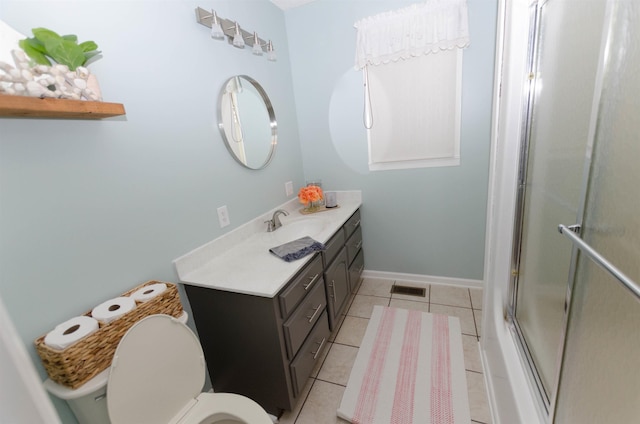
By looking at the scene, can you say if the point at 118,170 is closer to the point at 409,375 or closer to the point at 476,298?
the point at 409,375

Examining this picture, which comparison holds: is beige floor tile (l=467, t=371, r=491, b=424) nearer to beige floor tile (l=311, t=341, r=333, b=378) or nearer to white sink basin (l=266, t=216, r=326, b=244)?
beige floor tile (l=311, t=341, r=333, b=378)

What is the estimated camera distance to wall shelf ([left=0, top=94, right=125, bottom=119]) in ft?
2.40

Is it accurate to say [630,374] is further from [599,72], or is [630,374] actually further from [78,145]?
[78,145]

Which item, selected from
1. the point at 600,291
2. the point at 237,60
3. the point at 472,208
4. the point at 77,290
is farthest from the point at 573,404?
the point at 237,60

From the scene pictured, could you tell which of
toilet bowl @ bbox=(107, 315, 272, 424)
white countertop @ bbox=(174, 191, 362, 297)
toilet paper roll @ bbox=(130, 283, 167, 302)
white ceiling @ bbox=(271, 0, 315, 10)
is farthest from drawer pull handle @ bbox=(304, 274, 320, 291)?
white ceiling @ bbox=(271, 0, 315, 10)

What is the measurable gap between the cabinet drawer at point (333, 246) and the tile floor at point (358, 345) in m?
0.63

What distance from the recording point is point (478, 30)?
1.81 m

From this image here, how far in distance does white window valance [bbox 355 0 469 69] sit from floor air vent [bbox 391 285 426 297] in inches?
74.1

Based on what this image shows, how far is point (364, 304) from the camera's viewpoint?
2.26 metres

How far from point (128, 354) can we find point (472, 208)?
2277mm

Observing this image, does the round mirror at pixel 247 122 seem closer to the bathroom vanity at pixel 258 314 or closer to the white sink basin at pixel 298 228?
the white sink basin at pixel 298 228

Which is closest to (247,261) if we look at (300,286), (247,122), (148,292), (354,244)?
(300,286)

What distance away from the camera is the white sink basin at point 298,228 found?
73.6 inches

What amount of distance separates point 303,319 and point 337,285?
0.52 metres
